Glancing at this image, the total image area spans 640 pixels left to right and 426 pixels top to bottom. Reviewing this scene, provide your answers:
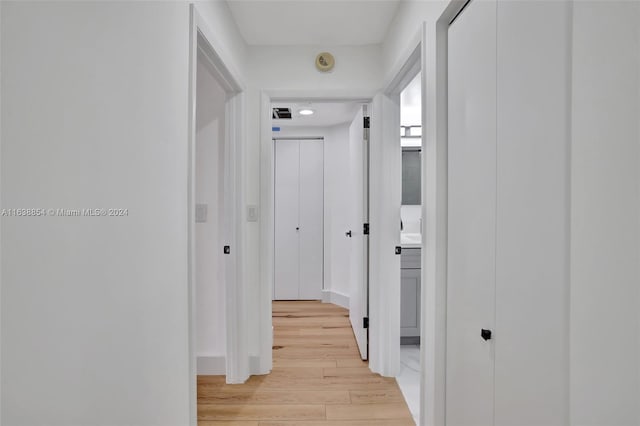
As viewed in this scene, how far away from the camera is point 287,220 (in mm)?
4617

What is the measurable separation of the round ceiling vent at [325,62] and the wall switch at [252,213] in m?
1.19

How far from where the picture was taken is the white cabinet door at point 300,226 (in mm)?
4582

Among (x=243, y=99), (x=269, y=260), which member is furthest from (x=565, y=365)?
(x=243, y=99)

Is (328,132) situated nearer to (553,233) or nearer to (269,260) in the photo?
(269,260)

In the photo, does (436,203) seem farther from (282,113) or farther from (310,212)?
(310,212)

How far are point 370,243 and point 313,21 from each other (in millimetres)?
1625

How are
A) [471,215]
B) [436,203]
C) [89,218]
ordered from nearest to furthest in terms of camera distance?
[89,218]
[471,215]
[436,203]

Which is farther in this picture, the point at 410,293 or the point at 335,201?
the point at 335,201

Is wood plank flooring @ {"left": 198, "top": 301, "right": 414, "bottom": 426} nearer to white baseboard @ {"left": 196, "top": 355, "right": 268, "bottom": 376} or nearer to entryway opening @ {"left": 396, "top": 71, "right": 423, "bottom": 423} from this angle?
white baseboard @ {"left": 196, "top": 355, "right": 268, "bottom": 376}

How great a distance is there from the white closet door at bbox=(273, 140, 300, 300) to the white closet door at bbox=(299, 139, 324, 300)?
0.07m

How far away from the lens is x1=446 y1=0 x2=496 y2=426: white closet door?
110 centimetres

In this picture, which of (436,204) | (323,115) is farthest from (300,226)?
(436,204)

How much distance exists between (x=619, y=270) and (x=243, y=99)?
2323 millimetres

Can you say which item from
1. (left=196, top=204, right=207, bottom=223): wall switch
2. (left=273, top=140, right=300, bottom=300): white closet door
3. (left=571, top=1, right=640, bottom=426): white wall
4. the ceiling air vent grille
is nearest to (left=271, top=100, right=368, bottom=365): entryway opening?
(left=273, top=140, right=300, bottom=300): white closet door
